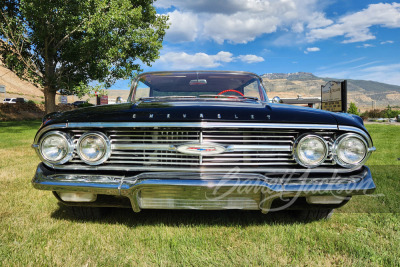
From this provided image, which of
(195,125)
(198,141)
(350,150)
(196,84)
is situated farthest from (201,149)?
(196,84)

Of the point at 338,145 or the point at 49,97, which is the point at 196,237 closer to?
the point at 338,145

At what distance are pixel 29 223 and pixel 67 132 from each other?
0.94 meters

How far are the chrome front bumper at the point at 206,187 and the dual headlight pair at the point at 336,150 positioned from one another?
3.9 inches

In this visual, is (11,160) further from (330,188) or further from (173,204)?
(330,188)

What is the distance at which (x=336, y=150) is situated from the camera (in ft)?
6.50

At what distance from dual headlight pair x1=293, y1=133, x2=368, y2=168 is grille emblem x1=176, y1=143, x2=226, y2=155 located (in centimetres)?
56

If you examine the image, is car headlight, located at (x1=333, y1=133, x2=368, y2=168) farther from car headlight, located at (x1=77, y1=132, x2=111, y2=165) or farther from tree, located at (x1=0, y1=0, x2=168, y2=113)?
tree, located at (x1=0, y1=0, x2=168, y2=113)

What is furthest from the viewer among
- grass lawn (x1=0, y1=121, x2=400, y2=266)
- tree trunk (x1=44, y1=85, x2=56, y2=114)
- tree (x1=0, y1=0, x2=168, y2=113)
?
tree trunk (x1=44, y1=85, x2=56, y2=114)

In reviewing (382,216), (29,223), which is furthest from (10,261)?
(382,216)

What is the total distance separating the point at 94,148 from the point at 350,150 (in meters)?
1.82

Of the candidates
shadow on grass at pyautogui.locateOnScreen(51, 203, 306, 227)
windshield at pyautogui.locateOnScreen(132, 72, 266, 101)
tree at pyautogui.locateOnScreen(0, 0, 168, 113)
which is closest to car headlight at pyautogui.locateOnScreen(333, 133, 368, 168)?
shadow on grass at pyautogui.locateOnScreen(51, 203, 306, 227)

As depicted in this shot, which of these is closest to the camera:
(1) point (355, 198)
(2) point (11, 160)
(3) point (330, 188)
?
(3) point (330, 188)

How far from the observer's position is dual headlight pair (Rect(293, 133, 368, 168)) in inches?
77.3

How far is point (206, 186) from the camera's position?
5.82 ft
